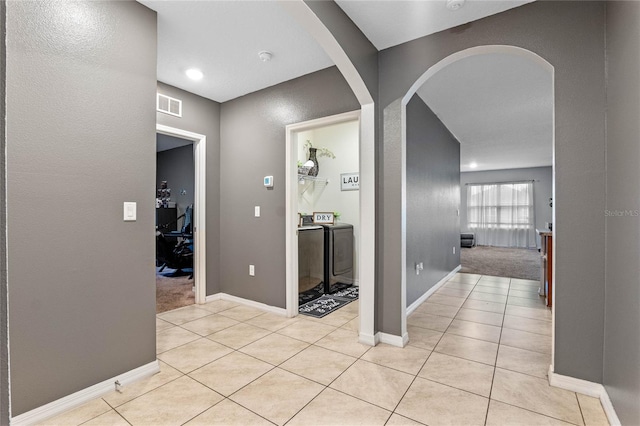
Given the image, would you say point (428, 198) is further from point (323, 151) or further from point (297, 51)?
point (297, 51)

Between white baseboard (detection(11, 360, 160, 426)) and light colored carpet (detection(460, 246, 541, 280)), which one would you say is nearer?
white baseboard (detection(11, 360, 160, 426))

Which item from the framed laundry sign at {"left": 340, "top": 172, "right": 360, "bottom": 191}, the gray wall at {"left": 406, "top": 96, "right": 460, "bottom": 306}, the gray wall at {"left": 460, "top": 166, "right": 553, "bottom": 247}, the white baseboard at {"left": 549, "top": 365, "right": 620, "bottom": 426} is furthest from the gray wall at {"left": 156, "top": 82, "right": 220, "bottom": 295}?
the gray wall at {"left": 460, "top": 166, "right": 553, "bottom": 247}

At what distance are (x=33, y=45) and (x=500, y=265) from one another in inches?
295

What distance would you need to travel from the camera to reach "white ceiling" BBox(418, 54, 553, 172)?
115 inches

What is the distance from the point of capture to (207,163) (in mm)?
3617

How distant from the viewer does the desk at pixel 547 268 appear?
3437 mm

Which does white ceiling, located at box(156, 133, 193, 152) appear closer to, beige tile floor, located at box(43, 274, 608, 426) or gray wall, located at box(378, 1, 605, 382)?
beige tile floor, located at box(43, 274, 608, 426)

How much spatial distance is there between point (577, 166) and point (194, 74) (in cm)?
329

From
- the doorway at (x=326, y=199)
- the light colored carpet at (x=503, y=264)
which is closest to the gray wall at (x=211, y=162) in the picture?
the doorway at (x=326, y=199)

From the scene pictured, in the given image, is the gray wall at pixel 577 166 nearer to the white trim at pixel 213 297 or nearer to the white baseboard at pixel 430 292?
the white baseboard at pixel 430 292

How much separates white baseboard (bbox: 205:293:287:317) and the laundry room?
51 centimetres

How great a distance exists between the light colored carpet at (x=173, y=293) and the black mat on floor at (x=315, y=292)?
1.37 metres

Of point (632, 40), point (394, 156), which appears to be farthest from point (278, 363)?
point (632, 40)

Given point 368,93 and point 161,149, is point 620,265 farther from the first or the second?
point 161,149
